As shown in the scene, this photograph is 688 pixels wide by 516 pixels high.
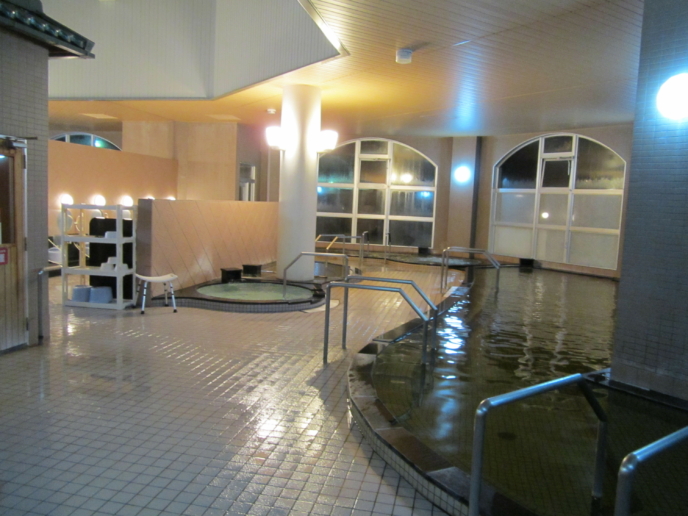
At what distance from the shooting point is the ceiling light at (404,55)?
6.39 metres

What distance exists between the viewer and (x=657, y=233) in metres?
4.07

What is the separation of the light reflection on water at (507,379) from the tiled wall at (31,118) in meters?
3.40

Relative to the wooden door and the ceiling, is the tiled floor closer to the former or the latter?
the wooden door

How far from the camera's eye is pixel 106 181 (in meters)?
11.7

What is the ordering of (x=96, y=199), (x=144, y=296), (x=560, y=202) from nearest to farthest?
(x=144, y=296)
(x=96, y=199)
(x=560, y=202)

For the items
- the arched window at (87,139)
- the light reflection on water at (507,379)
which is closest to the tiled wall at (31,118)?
the light reflection on water at (507,379)

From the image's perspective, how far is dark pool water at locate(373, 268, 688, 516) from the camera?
2.81 metres

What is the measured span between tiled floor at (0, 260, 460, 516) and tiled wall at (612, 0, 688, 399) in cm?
235

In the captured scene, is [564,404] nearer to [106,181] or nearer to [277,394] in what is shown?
[277,394]

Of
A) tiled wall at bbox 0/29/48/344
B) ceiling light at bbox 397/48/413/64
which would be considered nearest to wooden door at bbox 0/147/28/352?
tiled wall at bbox 0/29/48/344

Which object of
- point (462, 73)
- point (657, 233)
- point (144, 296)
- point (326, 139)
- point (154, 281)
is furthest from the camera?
point (326, 139)

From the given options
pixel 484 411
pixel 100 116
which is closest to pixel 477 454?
pixel 484 411

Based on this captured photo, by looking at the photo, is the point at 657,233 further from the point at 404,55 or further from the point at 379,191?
the point at 379,191

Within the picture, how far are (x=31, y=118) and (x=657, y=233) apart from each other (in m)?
5.43
